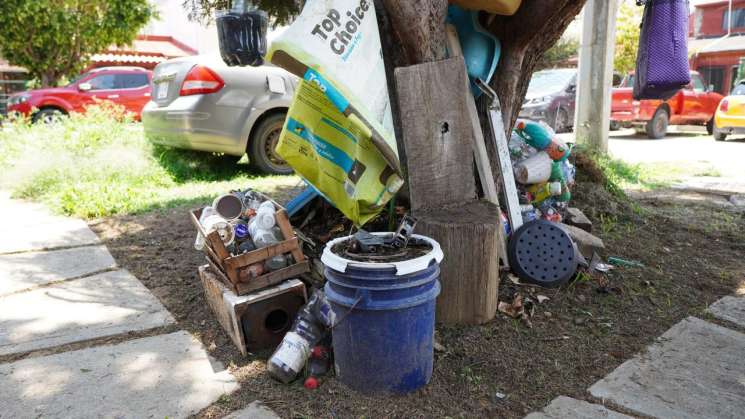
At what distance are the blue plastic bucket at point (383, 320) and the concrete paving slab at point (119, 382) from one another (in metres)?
0.59

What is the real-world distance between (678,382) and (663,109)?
14117 mm

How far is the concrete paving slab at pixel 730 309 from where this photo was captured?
118 inches

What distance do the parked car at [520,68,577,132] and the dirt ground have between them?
8.01 metres

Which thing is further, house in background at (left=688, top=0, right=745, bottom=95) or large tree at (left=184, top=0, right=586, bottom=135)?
house in background at (left=688, top=0, right=745, bottom=95)

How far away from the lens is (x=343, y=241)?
248 cm

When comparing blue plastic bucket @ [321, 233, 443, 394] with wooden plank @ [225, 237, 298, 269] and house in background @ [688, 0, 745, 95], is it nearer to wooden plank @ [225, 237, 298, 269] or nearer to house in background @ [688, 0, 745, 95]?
wooden plank @ [225, 237, 298, 269]

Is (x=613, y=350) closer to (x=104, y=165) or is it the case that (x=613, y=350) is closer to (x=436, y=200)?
(x=436, y=200)

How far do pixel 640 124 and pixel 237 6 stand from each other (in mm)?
13664

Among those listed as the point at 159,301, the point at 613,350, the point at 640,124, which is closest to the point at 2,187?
the point at 159,301

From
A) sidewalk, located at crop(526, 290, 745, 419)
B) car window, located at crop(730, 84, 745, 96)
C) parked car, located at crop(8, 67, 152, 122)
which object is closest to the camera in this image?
sidewalk, located at crop(526, 290, 745, 419)

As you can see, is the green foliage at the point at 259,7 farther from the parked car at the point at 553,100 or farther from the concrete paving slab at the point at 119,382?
the parked car at the point at 553,100

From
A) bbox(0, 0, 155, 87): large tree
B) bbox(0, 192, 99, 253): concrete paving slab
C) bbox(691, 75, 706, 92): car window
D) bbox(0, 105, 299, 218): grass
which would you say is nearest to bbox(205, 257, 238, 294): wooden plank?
bbox(0, 192, 99, 253): concrete paving slab

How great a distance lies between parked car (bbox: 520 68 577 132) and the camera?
12.4 m

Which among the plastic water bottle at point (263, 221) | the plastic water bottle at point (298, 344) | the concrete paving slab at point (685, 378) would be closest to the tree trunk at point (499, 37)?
the plastic water bottle at point (263, 221)
